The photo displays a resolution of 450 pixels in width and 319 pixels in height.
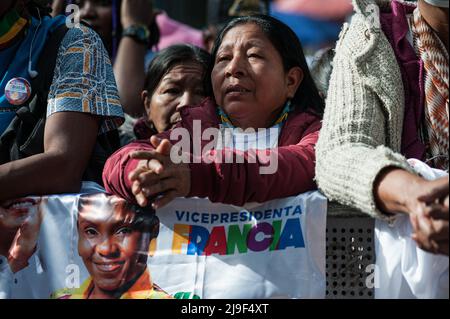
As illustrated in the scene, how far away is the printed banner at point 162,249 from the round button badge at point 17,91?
0.48m

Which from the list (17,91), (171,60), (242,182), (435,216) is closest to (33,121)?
(17,91)

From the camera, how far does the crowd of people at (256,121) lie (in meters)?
2.18

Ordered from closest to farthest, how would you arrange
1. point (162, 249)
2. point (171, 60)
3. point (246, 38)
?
point (162, 249)
point (246, 38)
point (171, 60)

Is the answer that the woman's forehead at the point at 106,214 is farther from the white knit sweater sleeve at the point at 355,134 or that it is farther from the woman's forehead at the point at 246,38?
the woman's forehead at the point at 246,38

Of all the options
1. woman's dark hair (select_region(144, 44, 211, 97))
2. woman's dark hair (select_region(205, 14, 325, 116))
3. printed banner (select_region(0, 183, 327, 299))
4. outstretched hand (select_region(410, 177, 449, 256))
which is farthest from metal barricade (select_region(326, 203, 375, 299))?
woman's dark hair (select_region(144, 44, 211, 97))

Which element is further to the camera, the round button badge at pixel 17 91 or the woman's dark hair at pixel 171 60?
the woman's dark hair at pixel 171 60

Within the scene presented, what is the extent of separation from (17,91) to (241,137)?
31.1 inches

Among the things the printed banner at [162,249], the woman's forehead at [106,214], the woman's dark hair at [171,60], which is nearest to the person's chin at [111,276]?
the printed banner at [162,249]

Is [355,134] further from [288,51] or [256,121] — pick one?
[288,51]

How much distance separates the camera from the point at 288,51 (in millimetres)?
2926

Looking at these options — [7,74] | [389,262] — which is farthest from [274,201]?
[7,74]

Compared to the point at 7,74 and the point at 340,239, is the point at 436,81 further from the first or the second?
the point at 7,74

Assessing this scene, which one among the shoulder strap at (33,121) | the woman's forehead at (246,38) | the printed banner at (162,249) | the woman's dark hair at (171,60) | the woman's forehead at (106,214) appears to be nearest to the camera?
the printed banner at (162,249)

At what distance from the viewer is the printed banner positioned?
2.22 meters
